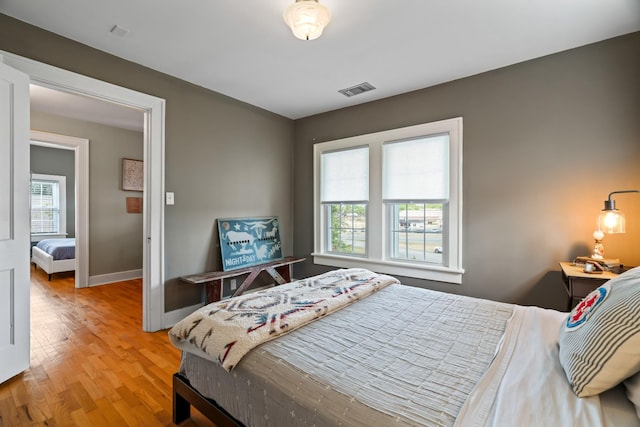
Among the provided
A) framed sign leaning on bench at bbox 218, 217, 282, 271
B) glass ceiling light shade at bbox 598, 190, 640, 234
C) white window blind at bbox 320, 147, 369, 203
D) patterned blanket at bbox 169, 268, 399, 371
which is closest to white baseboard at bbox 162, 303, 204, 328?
framed sign leaning on bench at bbox 218, 217, 282, 271

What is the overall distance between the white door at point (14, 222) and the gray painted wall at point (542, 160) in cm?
347

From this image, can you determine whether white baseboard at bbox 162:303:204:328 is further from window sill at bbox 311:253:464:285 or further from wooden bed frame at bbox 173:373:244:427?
window sill at bbox 311:253:464:285

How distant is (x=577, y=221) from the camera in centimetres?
249

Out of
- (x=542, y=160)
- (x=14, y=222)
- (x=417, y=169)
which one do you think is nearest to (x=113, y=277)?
(x=14, y=222)

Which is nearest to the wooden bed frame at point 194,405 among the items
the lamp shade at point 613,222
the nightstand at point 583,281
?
the nightstand at point 583,281

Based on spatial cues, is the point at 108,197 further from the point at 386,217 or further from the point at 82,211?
the point at 386,217

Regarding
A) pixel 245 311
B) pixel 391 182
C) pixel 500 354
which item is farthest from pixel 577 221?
pixel 245 311

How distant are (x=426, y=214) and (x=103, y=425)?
10.4 feet

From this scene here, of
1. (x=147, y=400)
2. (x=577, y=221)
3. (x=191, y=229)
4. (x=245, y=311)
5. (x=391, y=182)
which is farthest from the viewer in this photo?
(x=391, y=182)

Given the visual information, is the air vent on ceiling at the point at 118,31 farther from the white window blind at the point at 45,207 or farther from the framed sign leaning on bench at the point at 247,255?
the white window blind at the point at 45,207

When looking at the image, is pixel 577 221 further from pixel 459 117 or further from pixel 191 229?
pixel 191 229

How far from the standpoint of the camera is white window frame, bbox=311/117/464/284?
10.0 feet

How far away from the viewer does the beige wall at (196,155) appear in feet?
8.50

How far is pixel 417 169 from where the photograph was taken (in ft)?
10.9
